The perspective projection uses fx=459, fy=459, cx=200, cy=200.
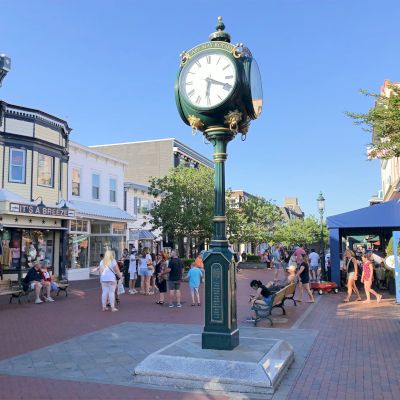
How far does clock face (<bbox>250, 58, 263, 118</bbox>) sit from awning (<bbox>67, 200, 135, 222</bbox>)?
58.3 ft

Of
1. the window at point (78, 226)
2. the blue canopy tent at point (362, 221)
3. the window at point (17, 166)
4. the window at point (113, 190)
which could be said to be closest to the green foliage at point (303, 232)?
the window at point (113, 190)

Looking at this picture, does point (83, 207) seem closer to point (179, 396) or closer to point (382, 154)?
point (382, 154)

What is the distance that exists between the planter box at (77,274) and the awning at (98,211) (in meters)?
2.93

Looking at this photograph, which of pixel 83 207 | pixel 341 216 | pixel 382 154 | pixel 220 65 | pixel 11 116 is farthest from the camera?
pixel 83 207

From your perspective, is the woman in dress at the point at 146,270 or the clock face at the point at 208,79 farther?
the woman in dress at the point at 146,270

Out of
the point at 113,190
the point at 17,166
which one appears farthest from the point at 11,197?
the point at 113,190

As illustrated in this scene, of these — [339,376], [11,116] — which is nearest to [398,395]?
[339,376]

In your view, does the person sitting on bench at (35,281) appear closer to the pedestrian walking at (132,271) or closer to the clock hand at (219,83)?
the pedestrian walking at (132,271)

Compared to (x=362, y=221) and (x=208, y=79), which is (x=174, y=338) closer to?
(x=208, y=79)

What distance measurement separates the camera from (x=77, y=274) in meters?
24.5

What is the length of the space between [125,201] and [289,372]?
2710cm

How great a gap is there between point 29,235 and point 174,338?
47.2 ft

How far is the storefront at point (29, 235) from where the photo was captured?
19080 millimetres

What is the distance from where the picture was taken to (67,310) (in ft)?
43.3
